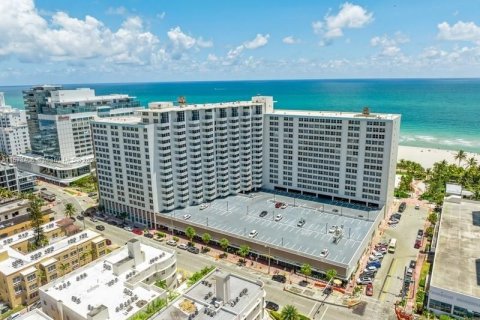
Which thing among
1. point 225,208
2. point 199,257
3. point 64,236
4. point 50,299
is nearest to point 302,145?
point 225,208

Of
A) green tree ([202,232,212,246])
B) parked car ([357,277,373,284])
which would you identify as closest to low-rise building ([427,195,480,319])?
parked car ([357,277,373,284])

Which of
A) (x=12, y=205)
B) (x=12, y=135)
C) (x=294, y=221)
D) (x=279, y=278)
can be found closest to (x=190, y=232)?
(x=279, y=278)

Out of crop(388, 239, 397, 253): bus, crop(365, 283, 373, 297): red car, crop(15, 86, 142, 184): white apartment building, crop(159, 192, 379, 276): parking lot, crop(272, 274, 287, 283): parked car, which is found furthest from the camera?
crop(15, 86, 142, 184): white apartment building

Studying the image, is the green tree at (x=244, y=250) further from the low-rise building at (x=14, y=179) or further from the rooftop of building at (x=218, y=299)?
the low-rise building at (x=14, y=179)

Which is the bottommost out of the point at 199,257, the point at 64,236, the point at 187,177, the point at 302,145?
the point at 199,257

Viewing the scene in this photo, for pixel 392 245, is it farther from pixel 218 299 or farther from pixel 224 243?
pixel 218 299

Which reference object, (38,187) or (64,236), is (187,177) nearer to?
(64,236)

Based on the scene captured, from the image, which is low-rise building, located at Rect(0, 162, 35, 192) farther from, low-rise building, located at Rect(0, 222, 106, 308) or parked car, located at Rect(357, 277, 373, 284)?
parked car, located at Rect(357, 277, 373, 284)
